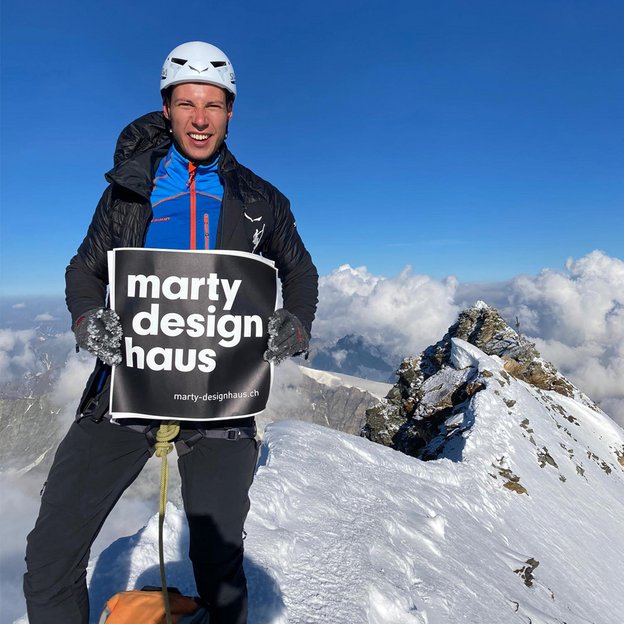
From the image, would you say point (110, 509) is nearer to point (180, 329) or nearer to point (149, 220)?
point (180, 329)

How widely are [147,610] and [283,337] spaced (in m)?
2.40

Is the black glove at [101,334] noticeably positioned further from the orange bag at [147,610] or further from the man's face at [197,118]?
the orange bag at [147,610]

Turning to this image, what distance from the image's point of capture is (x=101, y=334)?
3.13m

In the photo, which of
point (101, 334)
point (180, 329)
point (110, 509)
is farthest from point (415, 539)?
point (101, 334)

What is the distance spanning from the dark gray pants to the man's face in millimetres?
2429

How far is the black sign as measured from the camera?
10.3 ft

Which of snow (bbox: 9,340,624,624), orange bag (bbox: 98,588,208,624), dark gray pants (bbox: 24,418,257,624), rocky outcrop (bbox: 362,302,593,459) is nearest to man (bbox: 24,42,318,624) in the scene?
dark gray pants (bbox: 24,418,257,624)

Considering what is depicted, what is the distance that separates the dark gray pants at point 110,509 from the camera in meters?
3.01

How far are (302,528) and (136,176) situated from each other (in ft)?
20.5

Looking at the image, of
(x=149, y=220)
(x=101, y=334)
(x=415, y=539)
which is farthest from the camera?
(x=415, y=539)

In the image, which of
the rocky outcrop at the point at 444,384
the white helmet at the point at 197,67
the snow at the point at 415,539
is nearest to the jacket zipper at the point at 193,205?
the white helmet at the point at 197,67

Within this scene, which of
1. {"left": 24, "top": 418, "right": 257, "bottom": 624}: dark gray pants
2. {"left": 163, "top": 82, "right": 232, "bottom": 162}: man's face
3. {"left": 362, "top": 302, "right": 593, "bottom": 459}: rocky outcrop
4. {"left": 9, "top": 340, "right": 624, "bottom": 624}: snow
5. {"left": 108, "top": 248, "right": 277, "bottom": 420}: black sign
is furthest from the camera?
{"left": 362, "top": 302, "right": 593, "bottom": 459}: rocky outcrop

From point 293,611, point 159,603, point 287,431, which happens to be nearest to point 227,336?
point 159,603

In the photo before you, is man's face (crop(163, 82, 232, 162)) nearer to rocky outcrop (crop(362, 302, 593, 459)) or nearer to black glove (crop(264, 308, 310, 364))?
black glove (crop(264, 308, 310, 364))
